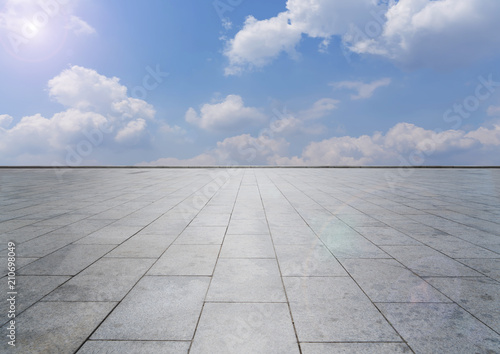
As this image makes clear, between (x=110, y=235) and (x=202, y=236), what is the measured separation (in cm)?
212

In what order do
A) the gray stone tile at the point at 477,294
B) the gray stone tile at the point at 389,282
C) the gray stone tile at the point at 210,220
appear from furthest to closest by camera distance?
the gray stone tile at the point at 210,220 < the gray stone tile at the point at 389,282 < the gray stone tile at the point at 477,294

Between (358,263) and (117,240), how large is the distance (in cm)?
484

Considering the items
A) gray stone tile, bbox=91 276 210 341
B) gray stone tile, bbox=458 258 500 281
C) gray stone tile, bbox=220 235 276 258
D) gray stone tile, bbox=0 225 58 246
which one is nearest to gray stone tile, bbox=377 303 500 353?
gray stone tile, bbox=458 258 500 281

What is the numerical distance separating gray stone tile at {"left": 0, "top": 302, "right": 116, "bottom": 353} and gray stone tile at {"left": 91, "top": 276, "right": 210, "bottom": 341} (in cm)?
16

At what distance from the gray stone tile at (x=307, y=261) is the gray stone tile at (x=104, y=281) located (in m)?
2.29

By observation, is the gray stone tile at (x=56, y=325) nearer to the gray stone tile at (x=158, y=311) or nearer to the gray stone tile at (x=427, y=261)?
the gray stone tile at (x=158, y=311)

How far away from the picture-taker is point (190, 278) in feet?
13.0

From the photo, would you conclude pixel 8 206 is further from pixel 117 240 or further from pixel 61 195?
pixel 117 240

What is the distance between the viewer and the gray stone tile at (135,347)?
253 centimetres

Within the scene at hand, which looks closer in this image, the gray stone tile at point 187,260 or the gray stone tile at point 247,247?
the gray stone tile at point 187,260

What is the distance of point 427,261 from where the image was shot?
4.62 meters

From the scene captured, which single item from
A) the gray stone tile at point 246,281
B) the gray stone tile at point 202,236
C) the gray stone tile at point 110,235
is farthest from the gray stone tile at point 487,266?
the gray stone tile at point 110,235

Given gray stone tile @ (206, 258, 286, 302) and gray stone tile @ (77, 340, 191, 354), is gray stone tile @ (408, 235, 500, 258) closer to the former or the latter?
gray stone tile @ (206, 258, 286, 302)

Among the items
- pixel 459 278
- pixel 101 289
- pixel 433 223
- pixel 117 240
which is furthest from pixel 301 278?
pixel 433 223
